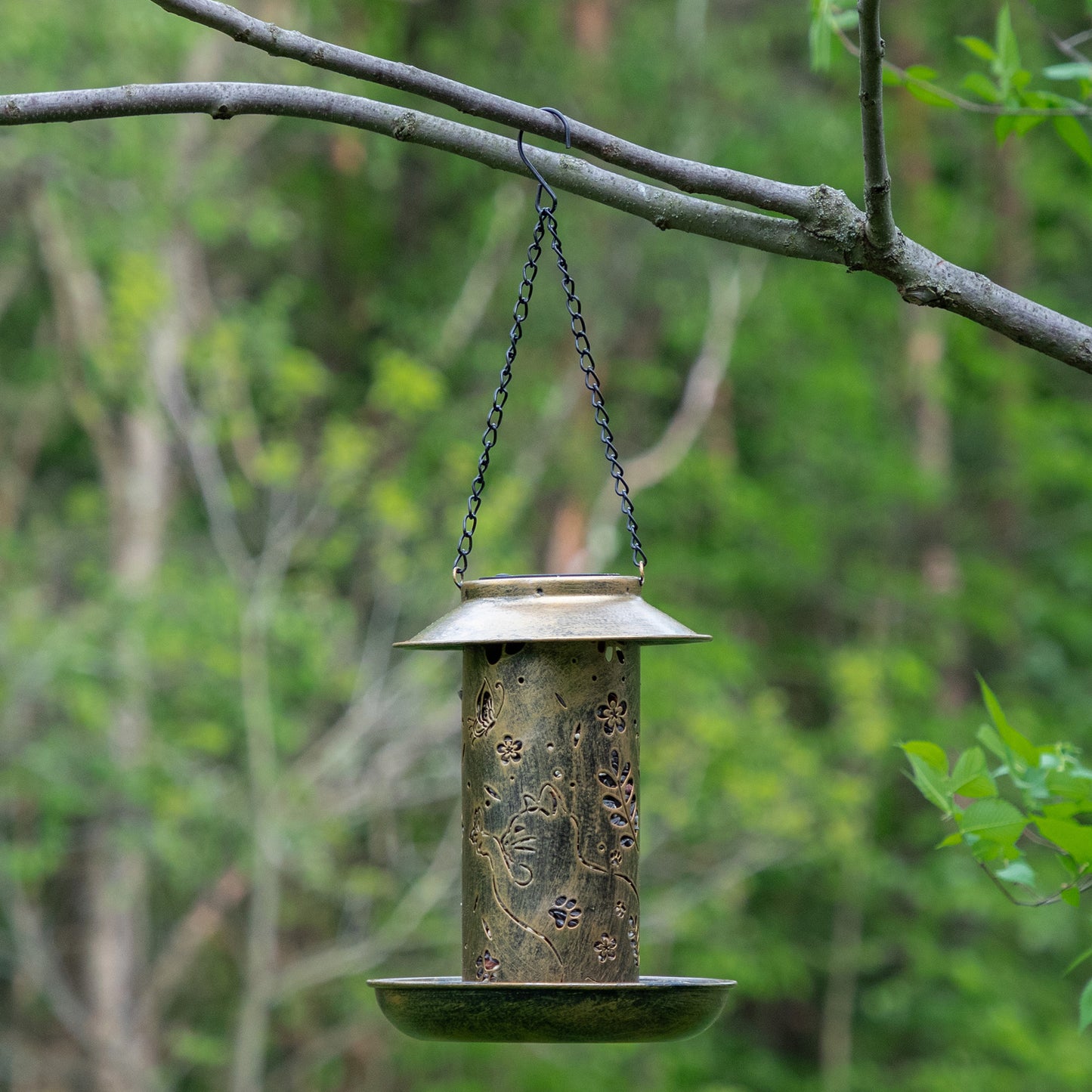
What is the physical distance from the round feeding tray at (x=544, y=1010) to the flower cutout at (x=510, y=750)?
411 millimetres

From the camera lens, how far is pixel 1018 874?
8.22ft

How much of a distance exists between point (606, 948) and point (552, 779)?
0.95 ft

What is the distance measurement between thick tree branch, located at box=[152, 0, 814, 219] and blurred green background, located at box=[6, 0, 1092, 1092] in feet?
20.1

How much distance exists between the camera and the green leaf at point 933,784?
7.89 ft

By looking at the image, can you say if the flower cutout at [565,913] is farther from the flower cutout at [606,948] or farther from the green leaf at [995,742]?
the green leaf at [995,742]

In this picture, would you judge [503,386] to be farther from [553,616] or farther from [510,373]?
[553,616]

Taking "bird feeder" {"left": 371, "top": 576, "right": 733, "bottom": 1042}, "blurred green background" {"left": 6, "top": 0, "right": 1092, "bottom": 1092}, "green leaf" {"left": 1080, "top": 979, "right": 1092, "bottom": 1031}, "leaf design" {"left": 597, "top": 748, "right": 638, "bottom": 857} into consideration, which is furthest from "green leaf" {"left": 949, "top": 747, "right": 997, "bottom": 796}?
"blurred green background" {"left": 6, "top": 0, "right": 1092, "bottom": 1092}

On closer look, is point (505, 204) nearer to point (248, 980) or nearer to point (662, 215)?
point (248, 980)

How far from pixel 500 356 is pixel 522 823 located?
345 inches

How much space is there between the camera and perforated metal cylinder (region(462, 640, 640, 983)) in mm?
2652

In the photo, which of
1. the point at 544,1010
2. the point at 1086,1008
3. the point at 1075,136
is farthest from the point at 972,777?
the point at 1075,136

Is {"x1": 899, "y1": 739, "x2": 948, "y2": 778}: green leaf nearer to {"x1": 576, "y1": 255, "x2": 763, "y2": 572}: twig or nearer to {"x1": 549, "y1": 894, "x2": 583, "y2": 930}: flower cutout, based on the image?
{"x1": 549, "y1": 894, "x2": 583, "y2": 930}: flower cutout

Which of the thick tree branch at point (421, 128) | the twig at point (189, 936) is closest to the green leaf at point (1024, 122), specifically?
the thick tree branch at point (421, 128)

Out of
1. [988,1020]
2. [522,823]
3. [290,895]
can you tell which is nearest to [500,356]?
[290,895]
